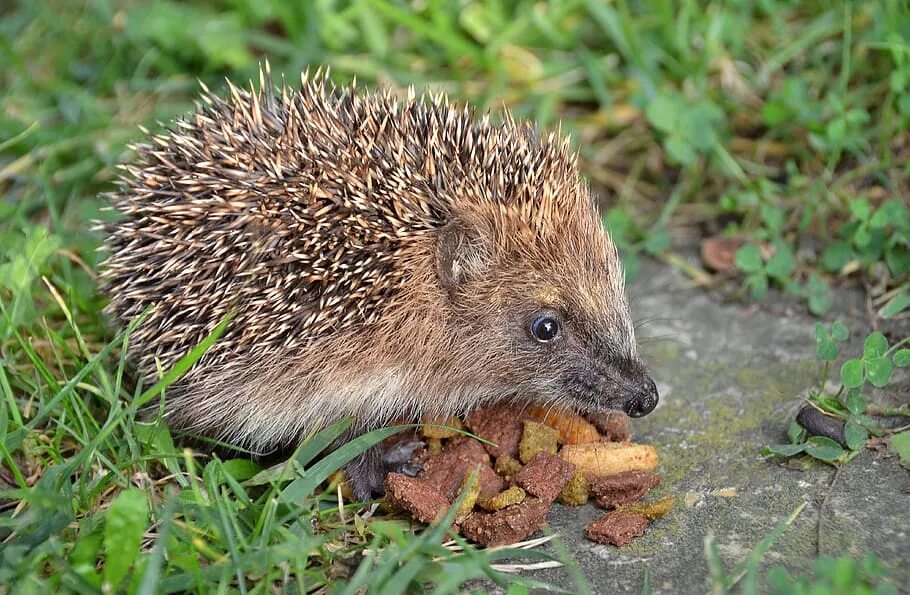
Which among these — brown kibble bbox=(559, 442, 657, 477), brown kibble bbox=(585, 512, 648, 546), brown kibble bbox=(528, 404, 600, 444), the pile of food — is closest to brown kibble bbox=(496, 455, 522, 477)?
the pile of food

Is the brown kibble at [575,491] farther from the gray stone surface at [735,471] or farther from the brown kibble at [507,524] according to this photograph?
the brown kibble at [507,524]

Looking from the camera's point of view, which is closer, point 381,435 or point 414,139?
point 381,435

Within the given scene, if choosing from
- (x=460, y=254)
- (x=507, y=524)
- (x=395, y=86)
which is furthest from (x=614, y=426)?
(x=395, y=86)

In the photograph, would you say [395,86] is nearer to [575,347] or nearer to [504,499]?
[575,347]

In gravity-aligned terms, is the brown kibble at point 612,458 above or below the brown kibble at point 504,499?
above

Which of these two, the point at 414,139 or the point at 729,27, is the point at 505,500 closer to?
the point at 414,139

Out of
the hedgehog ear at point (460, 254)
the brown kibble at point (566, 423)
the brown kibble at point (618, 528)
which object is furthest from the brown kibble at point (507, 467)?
the hedgehog ear at point (460, 254)

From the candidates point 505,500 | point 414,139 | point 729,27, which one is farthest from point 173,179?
point 729,27
